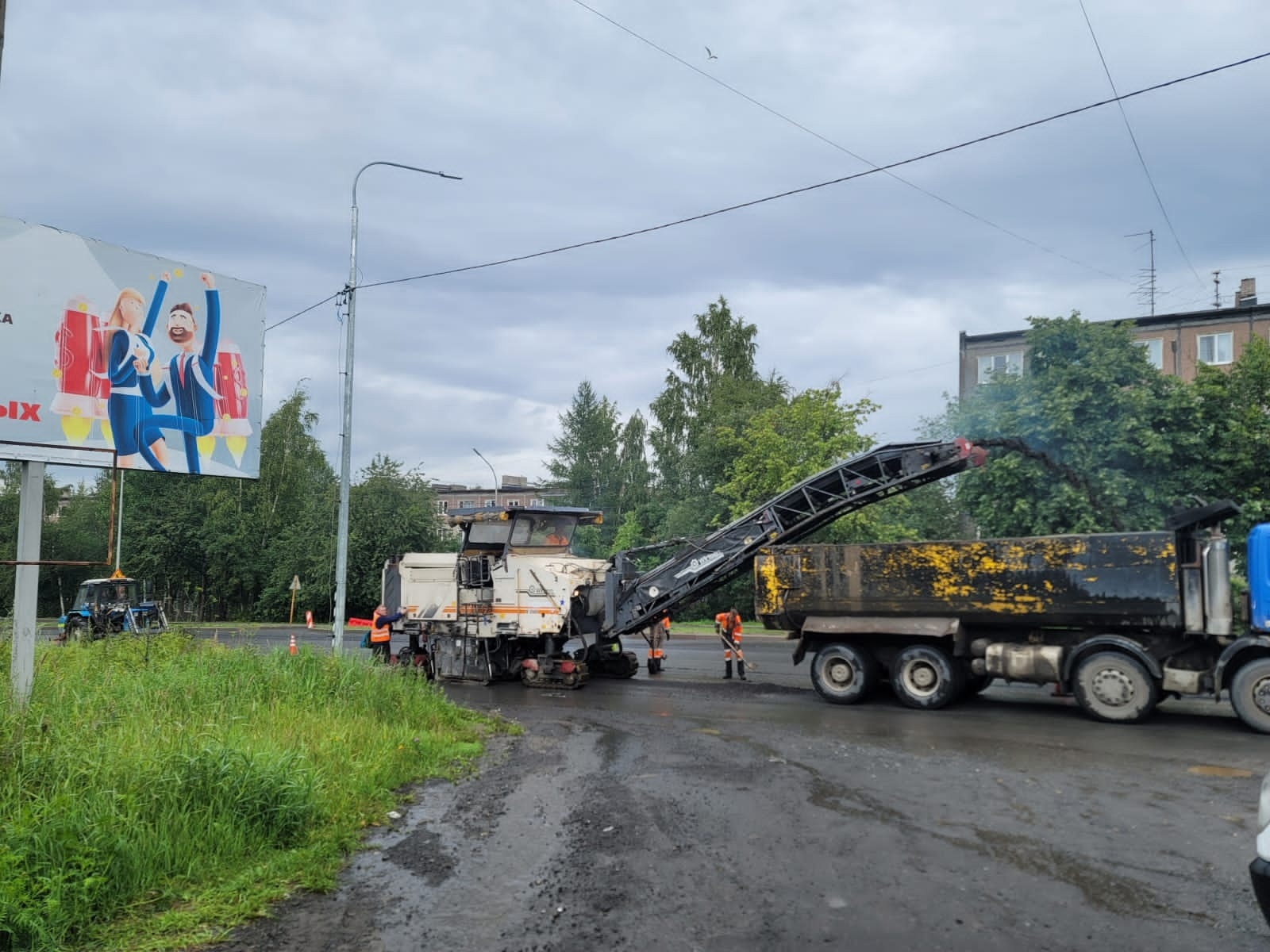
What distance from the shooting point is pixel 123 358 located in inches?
355

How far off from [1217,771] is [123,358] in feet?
37.1

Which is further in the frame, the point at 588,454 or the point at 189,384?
the point at 588,454

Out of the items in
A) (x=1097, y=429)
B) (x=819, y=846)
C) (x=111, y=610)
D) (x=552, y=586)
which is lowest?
(x=819, y=846)

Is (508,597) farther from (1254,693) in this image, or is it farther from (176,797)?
(1254,693)

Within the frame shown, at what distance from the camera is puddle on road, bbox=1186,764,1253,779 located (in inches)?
347

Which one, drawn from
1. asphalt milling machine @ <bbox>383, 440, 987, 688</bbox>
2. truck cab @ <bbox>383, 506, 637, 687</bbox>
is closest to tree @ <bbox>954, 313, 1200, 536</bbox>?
asphalt milling machine @ <bbox>383, 440, 987, 688</bbox>

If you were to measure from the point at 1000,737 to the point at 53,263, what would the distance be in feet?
36.5

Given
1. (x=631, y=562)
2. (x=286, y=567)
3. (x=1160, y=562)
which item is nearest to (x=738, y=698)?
(x=631, y=562)

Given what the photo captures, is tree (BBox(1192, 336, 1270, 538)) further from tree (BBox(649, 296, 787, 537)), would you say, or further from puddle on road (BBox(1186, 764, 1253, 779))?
tree (BBox(649, 296, 787, 537))

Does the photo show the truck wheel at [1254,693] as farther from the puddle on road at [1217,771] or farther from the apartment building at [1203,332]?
the apartment building at [1203,332]

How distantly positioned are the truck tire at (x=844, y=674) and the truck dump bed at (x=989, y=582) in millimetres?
578

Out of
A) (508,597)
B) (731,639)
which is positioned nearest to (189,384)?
(508,597)

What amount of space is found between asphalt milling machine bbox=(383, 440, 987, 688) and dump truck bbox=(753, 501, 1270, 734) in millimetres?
1127

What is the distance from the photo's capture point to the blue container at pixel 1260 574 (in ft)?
35.3
